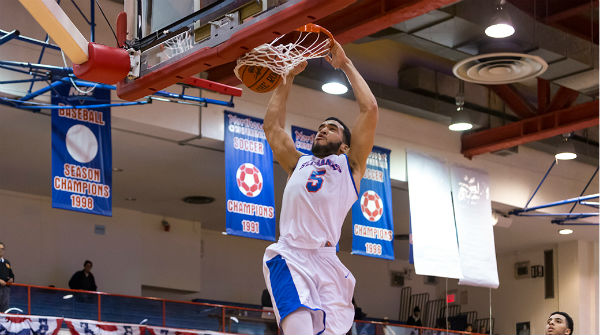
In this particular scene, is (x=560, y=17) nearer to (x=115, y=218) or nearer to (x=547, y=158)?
(x=547, y=158)

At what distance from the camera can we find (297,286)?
6105mm

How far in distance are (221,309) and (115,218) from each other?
7.69 m

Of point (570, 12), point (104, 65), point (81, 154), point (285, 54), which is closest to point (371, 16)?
point (570, 12)

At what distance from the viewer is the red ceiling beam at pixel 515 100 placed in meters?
20.5

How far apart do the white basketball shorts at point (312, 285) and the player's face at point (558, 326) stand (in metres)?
3.06

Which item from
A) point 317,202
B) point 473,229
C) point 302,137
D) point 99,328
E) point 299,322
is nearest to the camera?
point 299,322

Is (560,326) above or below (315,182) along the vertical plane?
below

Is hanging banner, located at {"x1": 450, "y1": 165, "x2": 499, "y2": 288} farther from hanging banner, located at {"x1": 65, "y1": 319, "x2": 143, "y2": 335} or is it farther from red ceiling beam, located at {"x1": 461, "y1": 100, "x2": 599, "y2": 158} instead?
hanging banner, located at {"x1": 65, "y1": 319, "x2": 143, "y2": 335}

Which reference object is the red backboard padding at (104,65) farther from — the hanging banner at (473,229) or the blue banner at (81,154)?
the hanging banner at (473,229)

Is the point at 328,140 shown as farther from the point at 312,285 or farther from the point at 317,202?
the point at 312,285

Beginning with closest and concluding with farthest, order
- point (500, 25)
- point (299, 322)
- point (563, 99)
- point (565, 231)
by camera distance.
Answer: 1. point (299, 322)
2. point (500, 25)
3. point (563, 99)
4. point (565, 231)

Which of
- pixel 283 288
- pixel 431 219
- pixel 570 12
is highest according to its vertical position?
pixel 570 12

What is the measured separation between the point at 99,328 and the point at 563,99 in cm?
1110

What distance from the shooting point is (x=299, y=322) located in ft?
19.6
